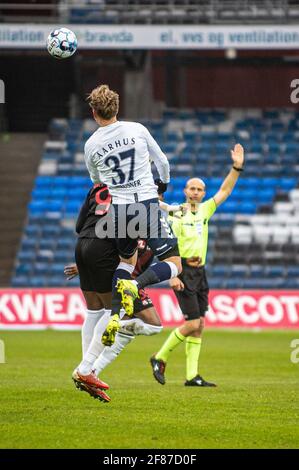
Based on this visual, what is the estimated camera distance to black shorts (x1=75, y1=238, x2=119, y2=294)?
9.80 metres

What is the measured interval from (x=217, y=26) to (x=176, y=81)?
21.1ft

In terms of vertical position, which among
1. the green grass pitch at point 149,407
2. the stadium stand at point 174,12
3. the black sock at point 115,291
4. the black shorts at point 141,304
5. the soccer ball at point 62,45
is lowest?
the green grass pitch at point 149,407

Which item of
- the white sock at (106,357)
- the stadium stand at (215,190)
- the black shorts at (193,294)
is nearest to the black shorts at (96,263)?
the white sock at (106,357)

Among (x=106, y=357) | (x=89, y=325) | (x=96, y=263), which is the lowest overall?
(x=106, y=357)

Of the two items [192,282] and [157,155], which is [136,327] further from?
[192,282]

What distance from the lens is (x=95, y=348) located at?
9.87 meters

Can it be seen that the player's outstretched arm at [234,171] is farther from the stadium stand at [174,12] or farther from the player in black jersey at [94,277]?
the stadium stand at [174,12]

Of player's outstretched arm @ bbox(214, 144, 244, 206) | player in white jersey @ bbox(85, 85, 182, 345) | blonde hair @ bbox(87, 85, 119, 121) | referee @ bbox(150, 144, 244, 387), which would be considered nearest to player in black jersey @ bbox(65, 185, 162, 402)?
player in white jersey @ bbox(85, 85, 182, 345)

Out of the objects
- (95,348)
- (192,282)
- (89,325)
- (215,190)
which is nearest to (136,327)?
(89,325)

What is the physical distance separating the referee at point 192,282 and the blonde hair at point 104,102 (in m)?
2.88

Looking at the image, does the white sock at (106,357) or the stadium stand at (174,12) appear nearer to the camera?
the white sock at (106,357)

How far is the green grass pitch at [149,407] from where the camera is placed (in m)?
7.87

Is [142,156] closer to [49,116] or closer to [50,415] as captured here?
[50,415]

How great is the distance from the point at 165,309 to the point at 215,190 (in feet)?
20.7
